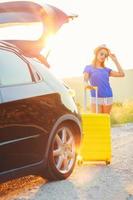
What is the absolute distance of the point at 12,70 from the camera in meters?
8.20

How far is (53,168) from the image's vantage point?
8633mm

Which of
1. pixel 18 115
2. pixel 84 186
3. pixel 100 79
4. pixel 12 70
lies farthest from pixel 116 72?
pixel 18 115

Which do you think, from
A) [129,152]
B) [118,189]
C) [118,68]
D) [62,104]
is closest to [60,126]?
[62,104]

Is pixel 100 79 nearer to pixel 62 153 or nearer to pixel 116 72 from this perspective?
pixel 116 72

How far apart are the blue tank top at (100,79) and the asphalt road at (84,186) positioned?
1.87m

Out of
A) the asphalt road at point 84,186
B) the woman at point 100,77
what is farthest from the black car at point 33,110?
the woman at point 100,77

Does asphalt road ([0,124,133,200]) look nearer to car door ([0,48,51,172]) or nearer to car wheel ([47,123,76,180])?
car wheel ([47,123,76,180])

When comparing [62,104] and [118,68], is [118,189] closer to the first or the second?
[62,104]

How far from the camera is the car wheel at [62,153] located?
862cm

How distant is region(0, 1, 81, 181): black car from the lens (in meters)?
Result: 7.86

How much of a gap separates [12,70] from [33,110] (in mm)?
492

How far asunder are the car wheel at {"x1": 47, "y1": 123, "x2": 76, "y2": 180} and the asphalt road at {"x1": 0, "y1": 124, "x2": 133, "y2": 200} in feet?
0.37

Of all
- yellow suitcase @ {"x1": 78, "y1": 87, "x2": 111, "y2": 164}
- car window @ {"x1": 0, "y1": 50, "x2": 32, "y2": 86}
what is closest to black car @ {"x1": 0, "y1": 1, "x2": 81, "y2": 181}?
car window @ {"x1": 0, "y1": 50, "x2": 32, "y2": 86}

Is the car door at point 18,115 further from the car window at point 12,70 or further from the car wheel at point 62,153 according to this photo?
the car wheel at point 62,153
